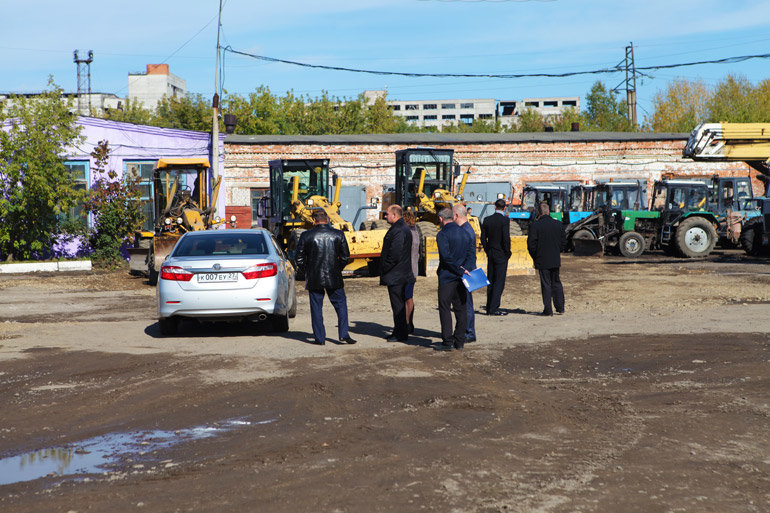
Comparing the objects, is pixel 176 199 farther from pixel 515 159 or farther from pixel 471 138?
pixel 515 159

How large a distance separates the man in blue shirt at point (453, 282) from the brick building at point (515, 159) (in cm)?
2965

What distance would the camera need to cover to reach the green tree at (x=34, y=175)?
2467 cm

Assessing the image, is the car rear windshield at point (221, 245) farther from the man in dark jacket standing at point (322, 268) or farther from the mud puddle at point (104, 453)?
the mud puddle at point (104, 453)

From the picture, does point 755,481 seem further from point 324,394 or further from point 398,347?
point 398,347

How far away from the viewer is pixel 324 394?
8.06m

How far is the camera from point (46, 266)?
968 inches

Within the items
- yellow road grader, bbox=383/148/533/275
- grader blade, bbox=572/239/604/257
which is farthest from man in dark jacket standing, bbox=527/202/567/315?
grader blade, bbox=572/239/604/257

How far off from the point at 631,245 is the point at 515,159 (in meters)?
14.1

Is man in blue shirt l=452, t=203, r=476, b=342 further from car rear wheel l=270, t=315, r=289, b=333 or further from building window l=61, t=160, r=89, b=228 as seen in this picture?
building window l=61, t=160, r=89, b=228

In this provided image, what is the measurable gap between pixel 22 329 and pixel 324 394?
682 cm

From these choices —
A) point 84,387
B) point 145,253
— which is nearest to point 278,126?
point 145,253

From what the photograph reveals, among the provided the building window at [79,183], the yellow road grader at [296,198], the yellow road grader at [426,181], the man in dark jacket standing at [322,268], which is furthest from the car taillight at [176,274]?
the building window at [79,183]

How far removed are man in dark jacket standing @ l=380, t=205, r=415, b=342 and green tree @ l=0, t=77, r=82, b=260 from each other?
16.2 m

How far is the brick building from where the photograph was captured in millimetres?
40531
